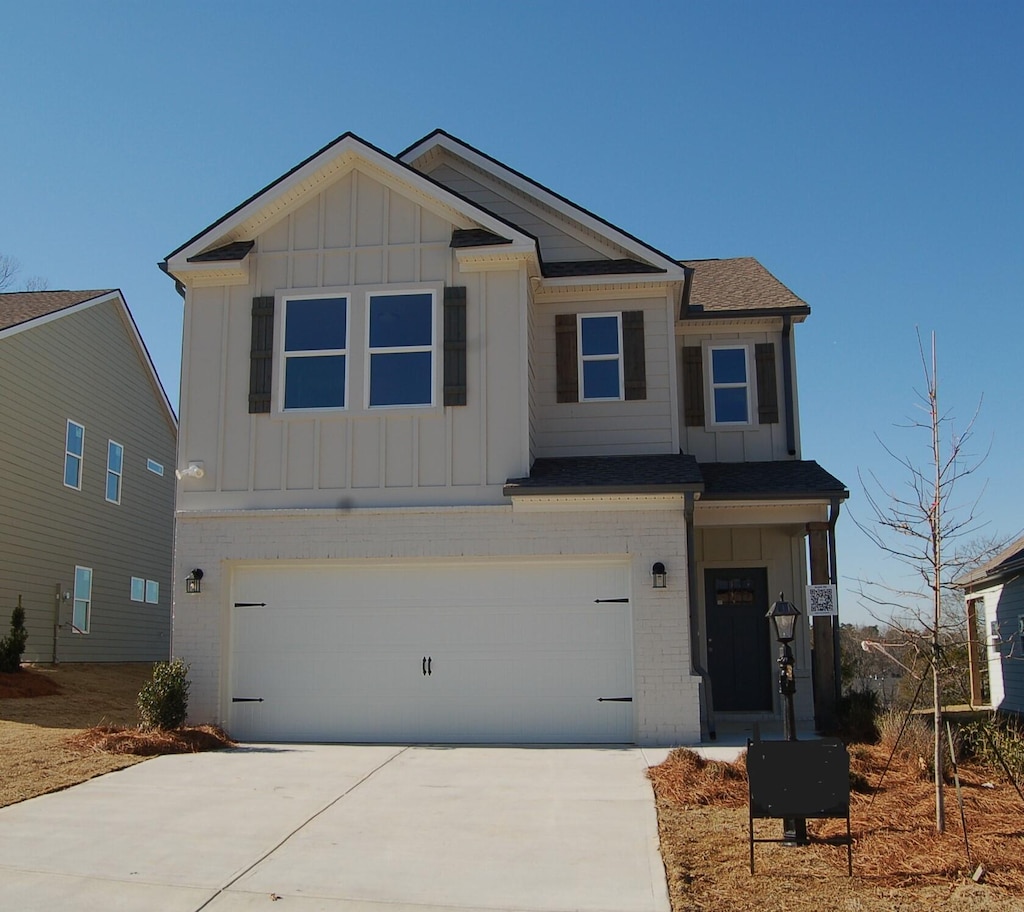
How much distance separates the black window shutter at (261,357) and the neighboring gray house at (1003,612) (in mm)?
10355

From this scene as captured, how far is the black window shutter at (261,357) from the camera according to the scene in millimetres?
13656

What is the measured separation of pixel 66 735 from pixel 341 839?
19.6 ft

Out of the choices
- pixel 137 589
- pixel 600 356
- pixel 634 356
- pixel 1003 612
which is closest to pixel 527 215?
pixel 600 356

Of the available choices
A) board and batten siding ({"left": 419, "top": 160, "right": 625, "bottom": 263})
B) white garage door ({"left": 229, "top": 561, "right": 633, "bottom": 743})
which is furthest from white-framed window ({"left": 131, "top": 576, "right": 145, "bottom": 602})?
board and batten siding ({"left": 419, "top": 160, "right": 625, "bottom": 263})

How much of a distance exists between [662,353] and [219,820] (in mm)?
8643

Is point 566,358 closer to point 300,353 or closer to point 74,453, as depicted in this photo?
point 300,353

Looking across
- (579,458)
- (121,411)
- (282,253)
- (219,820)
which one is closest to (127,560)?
(121,411)

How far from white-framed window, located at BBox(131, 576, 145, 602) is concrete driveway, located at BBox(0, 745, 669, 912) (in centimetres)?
1418

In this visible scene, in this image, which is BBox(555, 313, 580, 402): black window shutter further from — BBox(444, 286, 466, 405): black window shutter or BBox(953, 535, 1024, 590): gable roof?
BBox(953, 535, 1024, 590): gable roof

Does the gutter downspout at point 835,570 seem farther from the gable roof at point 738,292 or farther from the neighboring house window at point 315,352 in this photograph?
the neighboring house window at point 315,352

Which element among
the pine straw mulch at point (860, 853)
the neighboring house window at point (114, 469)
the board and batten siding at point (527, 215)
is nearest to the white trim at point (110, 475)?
the neighboring house window at point (114, 469)

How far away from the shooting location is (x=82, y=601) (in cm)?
2191

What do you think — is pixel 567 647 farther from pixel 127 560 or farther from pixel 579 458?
pixel 127 560

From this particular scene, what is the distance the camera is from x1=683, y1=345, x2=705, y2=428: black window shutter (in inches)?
610
